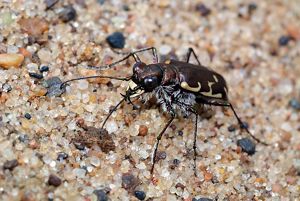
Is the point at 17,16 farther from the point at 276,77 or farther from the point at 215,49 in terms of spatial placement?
the point at 276,77

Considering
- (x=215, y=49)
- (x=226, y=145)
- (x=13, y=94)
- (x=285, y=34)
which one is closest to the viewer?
(x=13, y=94)

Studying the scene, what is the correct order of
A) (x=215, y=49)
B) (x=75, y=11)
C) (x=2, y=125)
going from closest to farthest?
(x=2, y=125) → (x=75, y=11) → (x=215, y=49)

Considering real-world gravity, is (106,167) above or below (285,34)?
below

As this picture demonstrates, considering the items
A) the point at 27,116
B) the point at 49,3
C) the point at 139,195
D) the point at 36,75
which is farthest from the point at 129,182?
the point at 49,3

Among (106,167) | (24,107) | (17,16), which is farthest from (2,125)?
(17,16)

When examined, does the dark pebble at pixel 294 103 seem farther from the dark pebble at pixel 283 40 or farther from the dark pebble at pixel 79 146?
the dark pebble at pixel 79 146

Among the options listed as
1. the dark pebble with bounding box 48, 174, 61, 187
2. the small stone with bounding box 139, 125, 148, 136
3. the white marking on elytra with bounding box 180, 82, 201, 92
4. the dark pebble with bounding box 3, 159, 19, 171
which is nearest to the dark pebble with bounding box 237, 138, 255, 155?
the white marking on elytra with bounding box 180, 82, 201, 92
